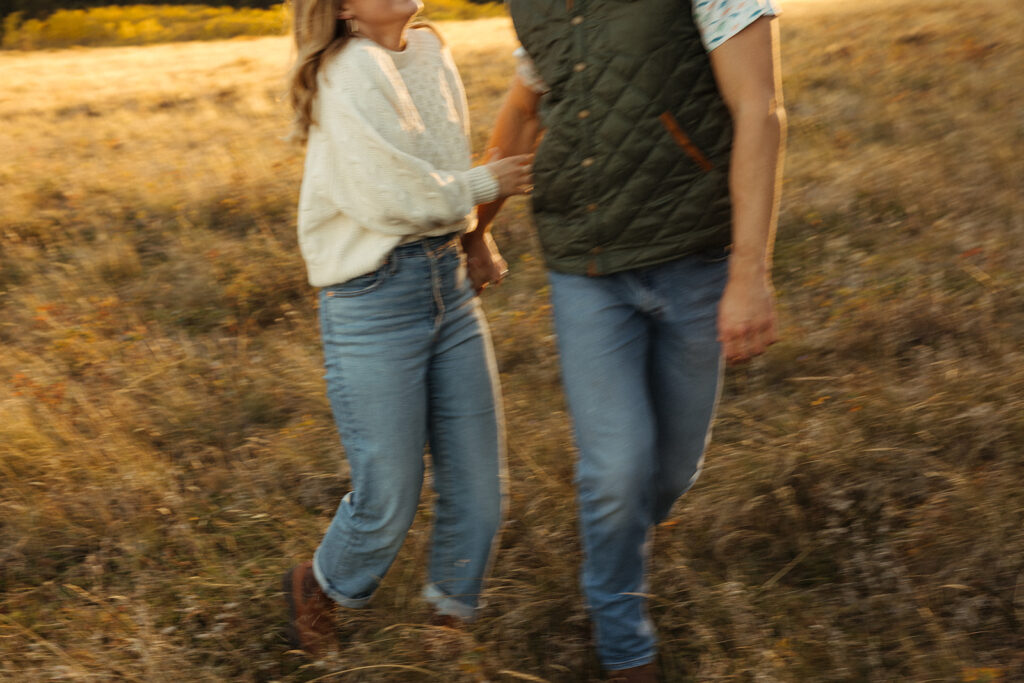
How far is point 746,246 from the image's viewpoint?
2178 mm

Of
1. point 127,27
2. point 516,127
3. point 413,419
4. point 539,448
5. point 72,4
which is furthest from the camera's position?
point 72,4

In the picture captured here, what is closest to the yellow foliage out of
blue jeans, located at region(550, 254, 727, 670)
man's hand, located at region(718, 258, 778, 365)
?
blue jeans, located at region(550, 254, 727, 670)

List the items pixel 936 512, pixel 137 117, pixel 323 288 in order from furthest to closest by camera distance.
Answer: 1. pixel 137 117
2. pixel 936 512
3. pixel 323 288

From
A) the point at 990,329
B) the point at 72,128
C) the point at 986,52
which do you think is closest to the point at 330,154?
the point at 990,329

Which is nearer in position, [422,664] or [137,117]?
[422,664]

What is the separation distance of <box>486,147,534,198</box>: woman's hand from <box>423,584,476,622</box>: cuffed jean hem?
119 cm

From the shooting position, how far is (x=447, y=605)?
8.88ft

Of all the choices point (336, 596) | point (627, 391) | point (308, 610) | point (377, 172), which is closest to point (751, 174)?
point (627, 391)

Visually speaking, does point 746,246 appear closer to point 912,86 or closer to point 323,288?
point 323,288

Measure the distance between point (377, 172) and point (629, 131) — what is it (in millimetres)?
622

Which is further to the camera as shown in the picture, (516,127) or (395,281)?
(516,127)

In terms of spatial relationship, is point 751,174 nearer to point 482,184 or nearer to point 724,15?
point 724,15

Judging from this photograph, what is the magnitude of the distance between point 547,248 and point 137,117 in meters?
10.3

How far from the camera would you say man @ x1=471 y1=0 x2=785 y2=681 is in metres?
2.15
